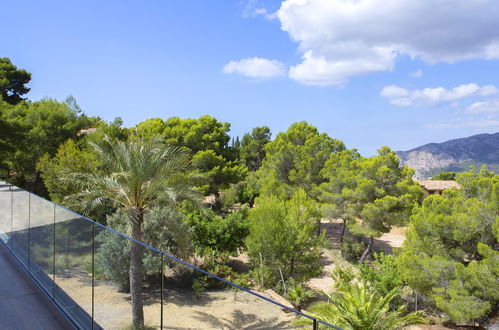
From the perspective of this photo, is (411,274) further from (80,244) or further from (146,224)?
(80,244)

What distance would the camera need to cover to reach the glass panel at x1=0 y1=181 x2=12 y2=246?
30.2ft

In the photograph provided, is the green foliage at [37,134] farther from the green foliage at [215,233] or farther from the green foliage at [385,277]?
the green foliage at [385,277]

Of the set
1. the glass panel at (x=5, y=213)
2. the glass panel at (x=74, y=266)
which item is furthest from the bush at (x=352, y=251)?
the glass panel at (x=74, y=266)

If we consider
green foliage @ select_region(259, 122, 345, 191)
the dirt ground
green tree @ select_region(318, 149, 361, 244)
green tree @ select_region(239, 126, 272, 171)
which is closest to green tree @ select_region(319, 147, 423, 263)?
green tree @ select_region(318, 149, 361, 244)

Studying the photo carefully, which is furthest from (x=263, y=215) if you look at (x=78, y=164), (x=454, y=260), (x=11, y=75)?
(x=11, y=75)

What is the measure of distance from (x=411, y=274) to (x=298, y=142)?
72.3ft

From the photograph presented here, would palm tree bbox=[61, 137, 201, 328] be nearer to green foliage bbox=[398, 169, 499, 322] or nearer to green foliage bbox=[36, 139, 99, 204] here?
green foliage bbox=[36, 139, 99, 204]

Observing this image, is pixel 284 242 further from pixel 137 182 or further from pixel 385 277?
pixel 137 182

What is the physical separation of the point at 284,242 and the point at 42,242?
14.5 m

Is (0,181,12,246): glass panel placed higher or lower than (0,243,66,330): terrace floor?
higher

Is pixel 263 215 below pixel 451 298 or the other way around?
the other way around

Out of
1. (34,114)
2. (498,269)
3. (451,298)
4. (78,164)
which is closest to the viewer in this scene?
(498,269)

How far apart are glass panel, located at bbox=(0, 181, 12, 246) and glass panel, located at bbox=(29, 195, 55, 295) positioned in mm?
1912

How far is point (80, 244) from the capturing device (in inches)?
221
